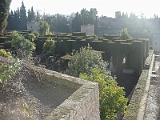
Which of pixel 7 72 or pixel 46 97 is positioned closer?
pixel 7 72

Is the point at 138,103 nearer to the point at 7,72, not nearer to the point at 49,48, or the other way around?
the point at 7,72

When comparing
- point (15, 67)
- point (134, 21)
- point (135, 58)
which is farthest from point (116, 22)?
point (15, 67)

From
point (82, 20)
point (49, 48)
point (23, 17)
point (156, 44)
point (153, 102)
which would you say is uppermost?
point (23, 17)

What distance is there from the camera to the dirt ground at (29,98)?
2.85m

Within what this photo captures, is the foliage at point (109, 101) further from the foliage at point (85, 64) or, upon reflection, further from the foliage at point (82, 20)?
the foliage at point (82, 20)

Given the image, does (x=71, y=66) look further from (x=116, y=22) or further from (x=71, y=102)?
(x=116, y=22)

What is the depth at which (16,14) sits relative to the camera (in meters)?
44.1

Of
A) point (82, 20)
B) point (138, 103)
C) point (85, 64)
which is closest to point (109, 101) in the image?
point (138, 103)

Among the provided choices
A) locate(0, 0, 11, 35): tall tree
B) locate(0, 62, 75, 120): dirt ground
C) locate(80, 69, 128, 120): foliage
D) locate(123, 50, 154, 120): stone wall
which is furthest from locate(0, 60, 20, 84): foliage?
locate(0, 0, 11, 35): tall tree

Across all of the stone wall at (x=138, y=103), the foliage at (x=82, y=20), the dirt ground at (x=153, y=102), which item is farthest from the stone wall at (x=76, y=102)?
the foliage at (x=82, y=20)

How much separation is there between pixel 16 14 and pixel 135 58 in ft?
126

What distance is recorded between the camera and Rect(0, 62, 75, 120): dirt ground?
2.85 metres

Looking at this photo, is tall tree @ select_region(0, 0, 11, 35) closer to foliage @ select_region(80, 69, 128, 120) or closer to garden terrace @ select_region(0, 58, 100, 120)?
foliage @ select_region(80, 69, 128, 120)

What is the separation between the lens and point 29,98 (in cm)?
351
